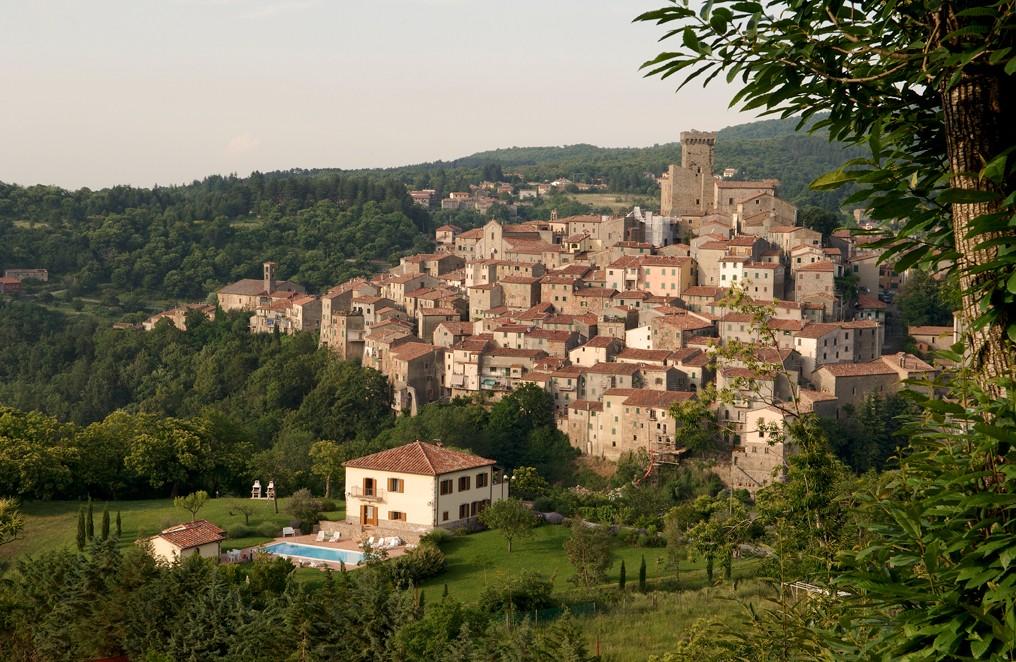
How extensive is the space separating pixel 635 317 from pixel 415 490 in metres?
24.5

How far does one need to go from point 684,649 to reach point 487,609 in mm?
8292

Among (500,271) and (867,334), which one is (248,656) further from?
(500,271)

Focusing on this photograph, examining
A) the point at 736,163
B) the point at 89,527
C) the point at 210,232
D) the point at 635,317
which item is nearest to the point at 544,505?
the point at 89,527

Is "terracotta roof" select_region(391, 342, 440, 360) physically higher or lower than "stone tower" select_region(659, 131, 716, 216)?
lower

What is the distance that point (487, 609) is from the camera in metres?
18.2

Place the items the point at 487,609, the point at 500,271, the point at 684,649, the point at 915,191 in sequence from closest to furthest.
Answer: the point at 915,191
the point at 684,649
the point at 487,609
the point at 500,271

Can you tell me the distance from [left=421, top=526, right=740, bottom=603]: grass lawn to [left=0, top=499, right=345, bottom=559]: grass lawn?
4.27 m

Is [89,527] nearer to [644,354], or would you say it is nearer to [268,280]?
[644,354]

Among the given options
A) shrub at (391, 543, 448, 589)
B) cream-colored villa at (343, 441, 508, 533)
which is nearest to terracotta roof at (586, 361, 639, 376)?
cream-colored villa at (343, 441, 508, 533)

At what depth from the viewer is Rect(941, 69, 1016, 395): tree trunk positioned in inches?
125

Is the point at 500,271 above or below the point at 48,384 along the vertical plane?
above

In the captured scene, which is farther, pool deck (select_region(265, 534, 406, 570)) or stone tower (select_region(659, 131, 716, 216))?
stone tower (select_region(659, 131, 716, 216))

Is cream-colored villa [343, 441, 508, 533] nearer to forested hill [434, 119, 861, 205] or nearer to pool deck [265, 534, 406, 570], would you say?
pool deck [265, 534, 406, 570]

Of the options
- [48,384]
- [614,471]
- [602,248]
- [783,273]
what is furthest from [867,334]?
[48,384]
